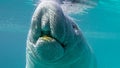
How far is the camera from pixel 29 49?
3455 mm

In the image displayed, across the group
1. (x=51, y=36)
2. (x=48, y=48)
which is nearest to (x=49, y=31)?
(x=51, y=36)

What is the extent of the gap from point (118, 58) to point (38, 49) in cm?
10581

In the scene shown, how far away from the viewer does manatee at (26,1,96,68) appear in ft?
10.2

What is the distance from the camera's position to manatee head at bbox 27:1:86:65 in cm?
311

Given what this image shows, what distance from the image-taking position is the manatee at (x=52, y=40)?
10.2 feet

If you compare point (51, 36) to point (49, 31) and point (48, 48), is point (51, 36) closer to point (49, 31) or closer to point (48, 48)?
point (49, 31)

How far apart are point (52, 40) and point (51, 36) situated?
0.25 ft

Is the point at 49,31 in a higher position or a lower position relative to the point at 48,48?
higher

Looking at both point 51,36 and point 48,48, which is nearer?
point 48,48

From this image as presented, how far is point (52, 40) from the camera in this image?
10.3 feet

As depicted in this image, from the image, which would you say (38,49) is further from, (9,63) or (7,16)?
(9,63)

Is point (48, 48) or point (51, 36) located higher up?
point (51, 36)

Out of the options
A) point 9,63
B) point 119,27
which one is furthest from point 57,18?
point 9,63

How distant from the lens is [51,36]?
125 inches
